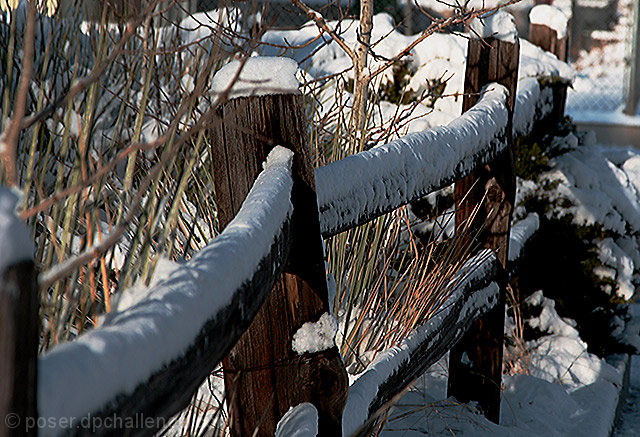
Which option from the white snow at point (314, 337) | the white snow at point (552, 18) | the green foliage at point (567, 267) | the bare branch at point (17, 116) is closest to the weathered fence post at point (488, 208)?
the white snow at point (314, 337)

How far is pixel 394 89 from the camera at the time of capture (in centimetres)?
408

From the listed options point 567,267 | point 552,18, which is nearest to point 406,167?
point 567,267

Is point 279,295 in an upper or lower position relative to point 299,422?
upper

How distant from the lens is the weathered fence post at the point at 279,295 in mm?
1133

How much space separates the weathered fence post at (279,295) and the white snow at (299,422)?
0.02 m

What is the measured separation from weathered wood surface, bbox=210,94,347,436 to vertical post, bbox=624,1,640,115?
884 centimetres

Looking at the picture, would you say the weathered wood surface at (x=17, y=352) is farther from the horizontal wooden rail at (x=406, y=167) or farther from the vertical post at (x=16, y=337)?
the horizontal wooden rail at (x=406, y=167)

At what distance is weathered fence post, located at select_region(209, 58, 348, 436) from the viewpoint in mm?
1133

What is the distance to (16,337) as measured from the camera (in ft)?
1.53

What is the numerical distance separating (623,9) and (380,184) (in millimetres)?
13570

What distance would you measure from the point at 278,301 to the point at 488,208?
1.36 metres

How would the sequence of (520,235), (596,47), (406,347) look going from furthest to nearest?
(596,47) → (520,235) → (406,347)

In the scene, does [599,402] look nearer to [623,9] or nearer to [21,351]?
[21,351]

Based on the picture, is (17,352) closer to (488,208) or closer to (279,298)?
(279,298)
